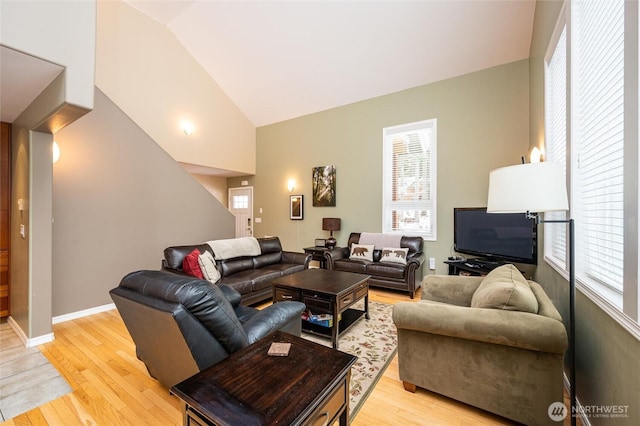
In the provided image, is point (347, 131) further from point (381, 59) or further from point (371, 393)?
point (371, 393)

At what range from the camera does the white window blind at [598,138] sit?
1.35 m

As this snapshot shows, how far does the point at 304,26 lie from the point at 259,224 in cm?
453

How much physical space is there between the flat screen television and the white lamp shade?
7.22 ft

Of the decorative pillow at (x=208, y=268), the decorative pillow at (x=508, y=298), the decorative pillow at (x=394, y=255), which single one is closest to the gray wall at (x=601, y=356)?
the decorative pillow at (x=508, y=298)

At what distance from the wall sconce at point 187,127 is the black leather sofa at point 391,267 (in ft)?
12.1

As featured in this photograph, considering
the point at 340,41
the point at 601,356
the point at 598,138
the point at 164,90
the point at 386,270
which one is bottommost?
the point at 386,270

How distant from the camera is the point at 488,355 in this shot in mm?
1621

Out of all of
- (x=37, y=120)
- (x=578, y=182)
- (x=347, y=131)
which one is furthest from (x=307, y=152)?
(x=578, y=182)

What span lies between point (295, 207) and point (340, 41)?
11.3 ft

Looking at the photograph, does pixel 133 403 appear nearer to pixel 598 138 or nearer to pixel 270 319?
pixel 270 319

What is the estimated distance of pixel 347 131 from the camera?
5.67 metres

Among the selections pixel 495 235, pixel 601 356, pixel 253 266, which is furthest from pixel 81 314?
pixel 495 235

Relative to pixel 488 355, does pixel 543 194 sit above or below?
above

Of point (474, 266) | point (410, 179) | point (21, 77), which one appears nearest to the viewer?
point (21, 77)
